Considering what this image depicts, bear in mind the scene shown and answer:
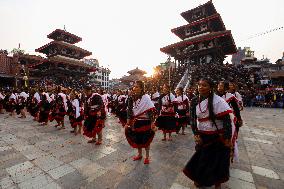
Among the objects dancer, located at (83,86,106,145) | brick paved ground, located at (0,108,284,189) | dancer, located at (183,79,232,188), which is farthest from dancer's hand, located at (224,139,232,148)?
dancer, located at (83,86,106,145)

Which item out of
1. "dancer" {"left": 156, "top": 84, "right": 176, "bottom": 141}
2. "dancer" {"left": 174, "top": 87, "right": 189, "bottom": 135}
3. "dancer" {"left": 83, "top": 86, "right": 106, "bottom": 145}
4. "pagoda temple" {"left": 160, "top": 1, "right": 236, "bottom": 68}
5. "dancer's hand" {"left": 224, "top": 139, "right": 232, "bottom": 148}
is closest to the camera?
"dancer's hand" {"left": 224, "top": 139, "right": 232, "bottom": 148}

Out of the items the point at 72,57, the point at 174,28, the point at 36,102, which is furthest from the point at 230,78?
the point at 72,57

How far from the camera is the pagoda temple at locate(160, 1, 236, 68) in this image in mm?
27456

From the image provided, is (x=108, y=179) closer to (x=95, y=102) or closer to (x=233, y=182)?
(x=233, y=182)

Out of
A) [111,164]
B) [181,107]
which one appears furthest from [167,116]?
[111,164]

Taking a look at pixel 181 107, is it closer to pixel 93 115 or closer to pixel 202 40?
pixel 93 115

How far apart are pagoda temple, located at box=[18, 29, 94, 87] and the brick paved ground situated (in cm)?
2844

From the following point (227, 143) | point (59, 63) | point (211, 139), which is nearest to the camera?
point (227, 143)

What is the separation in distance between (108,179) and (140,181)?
2.12 feet

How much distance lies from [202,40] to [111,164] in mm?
25521

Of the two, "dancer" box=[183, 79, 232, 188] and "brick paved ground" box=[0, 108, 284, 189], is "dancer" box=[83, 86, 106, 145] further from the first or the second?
"dancer" box=[183, 79, 232, 188]

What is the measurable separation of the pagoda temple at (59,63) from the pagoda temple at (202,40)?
56.2 feet

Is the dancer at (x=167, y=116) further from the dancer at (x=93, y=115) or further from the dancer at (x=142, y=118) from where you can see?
the dancer at (x=142, y=118)

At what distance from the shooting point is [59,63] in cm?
3591
